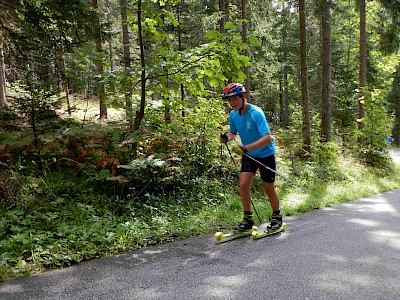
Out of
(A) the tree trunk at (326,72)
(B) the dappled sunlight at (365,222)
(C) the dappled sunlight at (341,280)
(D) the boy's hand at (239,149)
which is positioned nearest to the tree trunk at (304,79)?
(A) the tree trunk at (326,72)

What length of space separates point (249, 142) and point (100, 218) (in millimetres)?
2639

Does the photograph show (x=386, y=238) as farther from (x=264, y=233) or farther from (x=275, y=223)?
(x=264, y=233)

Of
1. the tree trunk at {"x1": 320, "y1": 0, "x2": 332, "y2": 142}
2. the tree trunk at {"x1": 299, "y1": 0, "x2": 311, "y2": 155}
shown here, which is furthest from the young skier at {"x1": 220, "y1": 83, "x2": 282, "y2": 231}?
the tree trunk at {"x1": 320, "y1": 0, "x2": 332, "y2": 142}

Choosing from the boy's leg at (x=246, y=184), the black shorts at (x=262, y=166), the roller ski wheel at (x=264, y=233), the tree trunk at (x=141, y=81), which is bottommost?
the roller ski wheel at (x=264, y=233)

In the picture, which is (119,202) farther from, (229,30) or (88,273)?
(229,30)

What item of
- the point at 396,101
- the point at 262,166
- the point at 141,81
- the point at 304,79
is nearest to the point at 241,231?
the point at 262,166

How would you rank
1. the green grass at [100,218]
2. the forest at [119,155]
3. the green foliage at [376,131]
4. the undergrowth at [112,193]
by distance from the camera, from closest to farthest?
1. the green grass at [100,218]
2. the undergrowth at [112,193]
3. the forest at [119,155]
4. the green foliage at [376,131]

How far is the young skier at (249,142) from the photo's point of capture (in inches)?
182

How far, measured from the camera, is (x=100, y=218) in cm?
494

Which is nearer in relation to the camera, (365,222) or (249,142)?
(249,142)

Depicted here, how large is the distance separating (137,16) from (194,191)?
384cm

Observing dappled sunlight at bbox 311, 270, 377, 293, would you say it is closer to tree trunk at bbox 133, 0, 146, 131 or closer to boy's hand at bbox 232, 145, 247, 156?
boy's hand at bbox 232, 145, 247, 156

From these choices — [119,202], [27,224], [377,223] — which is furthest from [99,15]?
[377,223]

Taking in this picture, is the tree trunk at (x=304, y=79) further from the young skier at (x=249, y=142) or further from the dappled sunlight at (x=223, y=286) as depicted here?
the dappled sunlight at (x=223, y=286)
